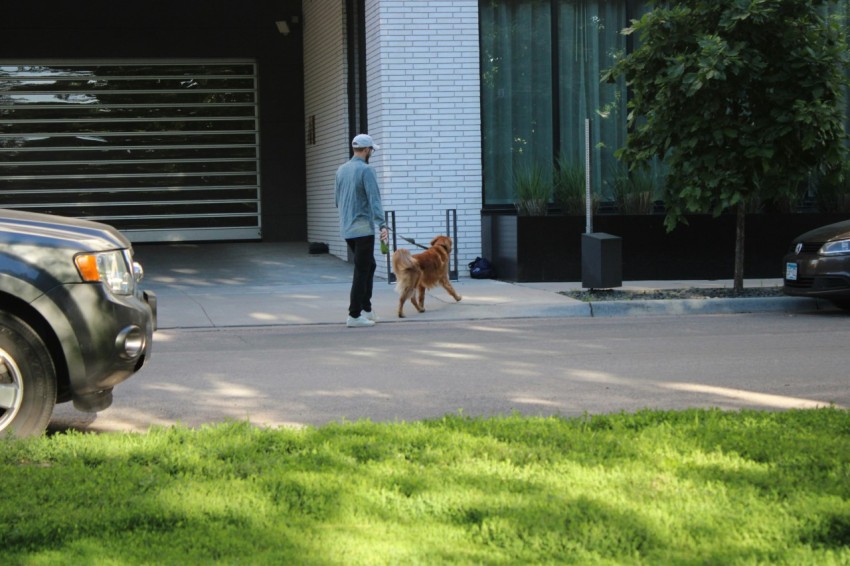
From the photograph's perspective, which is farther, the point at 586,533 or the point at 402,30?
the point at 402,30

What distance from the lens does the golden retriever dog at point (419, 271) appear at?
12531mm

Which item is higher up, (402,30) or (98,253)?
(402,30)

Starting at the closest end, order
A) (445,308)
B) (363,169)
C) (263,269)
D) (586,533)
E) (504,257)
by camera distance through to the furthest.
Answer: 1. (586,533)
2. (363,169)
3. (445,308)
4. (504,257)
5. (263,269)

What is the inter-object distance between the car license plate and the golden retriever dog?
12.5 ft

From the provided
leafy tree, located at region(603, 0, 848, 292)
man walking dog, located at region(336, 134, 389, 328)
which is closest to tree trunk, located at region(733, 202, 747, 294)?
leafy tree, located at region(603, 0, 848, 292)

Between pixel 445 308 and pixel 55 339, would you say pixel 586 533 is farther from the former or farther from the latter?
pixel 445 308

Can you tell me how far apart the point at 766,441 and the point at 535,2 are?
12.7m

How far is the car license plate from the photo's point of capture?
1299cm

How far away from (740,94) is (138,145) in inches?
541

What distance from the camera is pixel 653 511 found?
4633 millimetres

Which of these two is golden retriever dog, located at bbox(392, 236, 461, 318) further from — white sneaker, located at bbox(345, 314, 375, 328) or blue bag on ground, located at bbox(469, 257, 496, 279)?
blue bag on ground, located at bbox(469, 257, 496, 279)

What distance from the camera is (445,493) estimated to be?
496 cm

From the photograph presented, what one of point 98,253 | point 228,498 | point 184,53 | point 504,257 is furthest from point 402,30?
point 228,498

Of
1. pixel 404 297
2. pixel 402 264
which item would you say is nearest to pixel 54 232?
pixel 402 264
